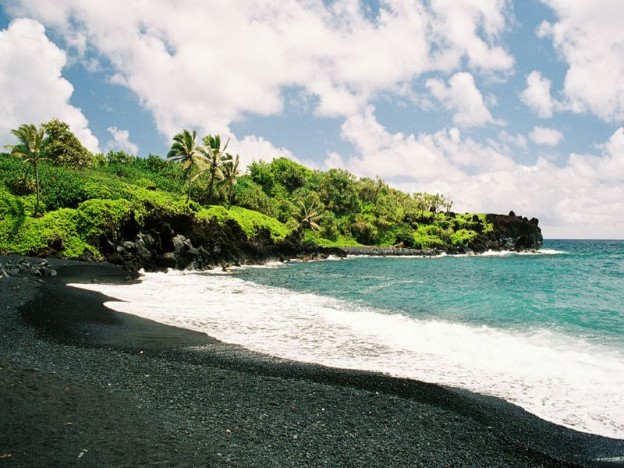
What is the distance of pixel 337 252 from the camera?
7962 cm

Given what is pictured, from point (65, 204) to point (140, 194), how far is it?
8123mm

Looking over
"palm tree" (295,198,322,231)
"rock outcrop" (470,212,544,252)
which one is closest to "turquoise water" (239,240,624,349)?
"palm tree" (295,198,322,231)

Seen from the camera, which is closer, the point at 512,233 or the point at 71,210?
the point at 71,210

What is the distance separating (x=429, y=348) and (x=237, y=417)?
958cm

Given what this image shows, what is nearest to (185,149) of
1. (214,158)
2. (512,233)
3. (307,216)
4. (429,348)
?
(214,158)

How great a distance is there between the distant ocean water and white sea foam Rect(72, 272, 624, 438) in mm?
43

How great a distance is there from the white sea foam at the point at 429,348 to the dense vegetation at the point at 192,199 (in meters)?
22.6

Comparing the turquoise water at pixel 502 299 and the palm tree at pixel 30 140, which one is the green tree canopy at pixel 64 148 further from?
the turquoise water at pixel 502 299

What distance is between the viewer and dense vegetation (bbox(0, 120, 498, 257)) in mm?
43188

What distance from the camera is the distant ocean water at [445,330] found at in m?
11.6

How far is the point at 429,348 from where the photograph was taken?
15.5m

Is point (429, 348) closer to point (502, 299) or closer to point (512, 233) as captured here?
point (502, 299)

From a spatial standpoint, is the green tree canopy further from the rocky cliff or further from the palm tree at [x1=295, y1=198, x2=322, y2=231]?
the palm tree at [x1=295, y1=198, x2=322, y2=231]

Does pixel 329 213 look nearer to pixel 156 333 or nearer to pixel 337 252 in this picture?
pixel 337 252
